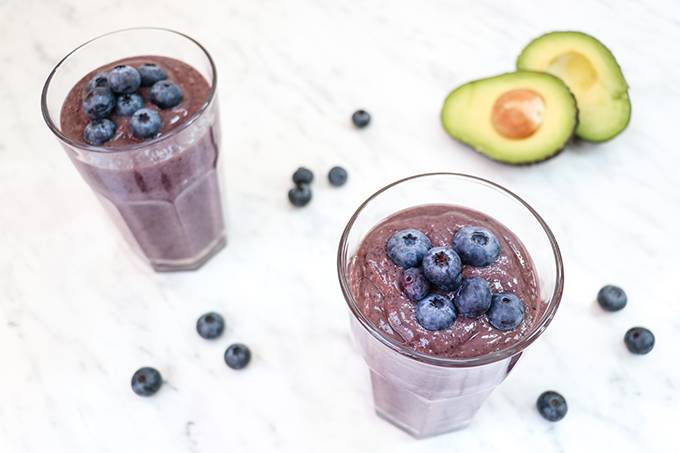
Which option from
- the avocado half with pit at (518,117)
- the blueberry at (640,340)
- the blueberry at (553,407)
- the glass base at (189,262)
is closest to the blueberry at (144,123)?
the glass base at (189,262)

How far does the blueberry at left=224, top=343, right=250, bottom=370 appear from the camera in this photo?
1372 mm

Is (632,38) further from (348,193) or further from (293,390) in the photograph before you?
(293,390)

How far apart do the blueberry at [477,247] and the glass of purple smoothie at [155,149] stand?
0.54 m

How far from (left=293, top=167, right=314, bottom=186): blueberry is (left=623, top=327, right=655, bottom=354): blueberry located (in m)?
0.77

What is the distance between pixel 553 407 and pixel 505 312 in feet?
1.27

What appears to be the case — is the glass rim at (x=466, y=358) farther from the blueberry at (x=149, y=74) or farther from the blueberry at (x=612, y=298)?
the blueberry at (x=149, y=74)

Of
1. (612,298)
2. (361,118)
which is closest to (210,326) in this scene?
(361,118)

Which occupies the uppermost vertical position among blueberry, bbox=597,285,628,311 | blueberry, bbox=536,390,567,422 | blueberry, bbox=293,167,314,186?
blueberry, bbox=597,285,628,311

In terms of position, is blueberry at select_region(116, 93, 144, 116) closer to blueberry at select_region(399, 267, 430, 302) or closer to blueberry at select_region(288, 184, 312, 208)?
blueberry at select_region(288, 184, 312, 208)

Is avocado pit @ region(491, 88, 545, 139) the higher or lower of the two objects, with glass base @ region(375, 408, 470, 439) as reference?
higher

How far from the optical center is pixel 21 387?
53.6 inches

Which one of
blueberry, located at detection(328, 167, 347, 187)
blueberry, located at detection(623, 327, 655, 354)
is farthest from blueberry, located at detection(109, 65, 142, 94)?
blueberry, located at detection(623, 327, 655, 354)

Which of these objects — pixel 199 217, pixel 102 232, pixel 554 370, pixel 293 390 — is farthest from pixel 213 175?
pixel 554 370

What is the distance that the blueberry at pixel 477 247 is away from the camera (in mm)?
1062
